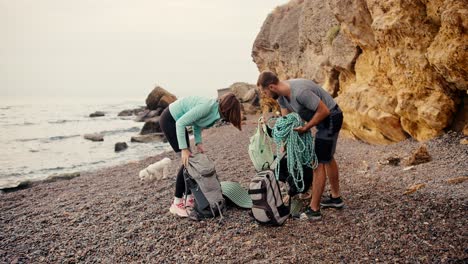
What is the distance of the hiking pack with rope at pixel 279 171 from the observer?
420 cm

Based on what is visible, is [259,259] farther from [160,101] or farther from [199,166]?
[160,101]

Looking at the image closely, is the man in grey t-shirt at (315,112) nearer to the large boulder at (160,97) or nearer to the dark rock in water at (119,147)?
the dark rock in water at (119,147)

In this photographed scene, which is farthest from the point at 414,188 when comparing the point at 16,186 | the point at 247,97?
the point at 247,97

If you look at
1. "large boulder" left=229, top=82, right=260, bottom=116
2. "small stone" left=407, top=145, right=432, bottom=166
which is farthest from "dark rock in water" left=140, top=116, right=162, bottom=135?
"small stone" left=407, top=145, right=432, bottom=166

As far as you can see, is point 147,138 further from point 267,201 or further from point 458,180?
point 458,180

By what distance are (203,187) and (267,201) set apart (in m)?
1.03

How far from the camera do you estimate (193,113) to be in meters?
4.39

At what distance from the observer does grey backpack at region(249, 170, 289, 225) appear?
4188mm

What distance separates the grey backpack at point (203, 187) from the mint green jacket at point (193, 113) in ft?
1.20

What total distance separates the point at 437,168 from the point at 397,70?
11.8ft

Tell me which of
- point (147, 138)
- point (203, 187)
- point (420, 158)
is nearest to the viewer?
point (203, 187)

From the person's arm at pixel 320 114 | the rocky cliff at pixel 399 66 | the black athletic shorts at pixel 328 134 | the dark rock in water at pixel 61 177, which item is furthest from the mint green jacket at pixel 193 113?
the dark rock in water at pixel 61 177

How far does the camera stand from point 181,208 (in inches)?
199

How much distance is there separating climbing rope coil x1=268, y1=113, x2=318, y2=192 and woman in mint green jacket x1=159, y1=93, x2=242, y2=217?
0.61m
